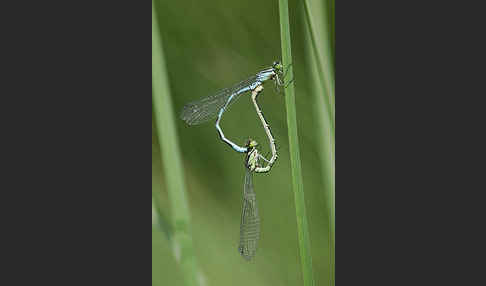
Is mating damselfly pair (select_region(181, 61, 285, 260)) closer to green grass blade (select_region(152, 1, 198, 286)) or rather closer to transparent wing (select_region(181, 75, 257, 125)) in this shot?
transparent wing (select_region(181, 75, 257, 125))

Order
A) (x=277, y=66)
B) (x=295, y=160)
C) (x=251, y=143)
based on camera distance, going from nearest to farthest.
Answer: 1. (x=295, y=160)
2. (x=277, y=66)
3. (x=251, y=143)

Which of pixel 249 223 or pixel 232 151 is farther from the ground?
pixel 232 151

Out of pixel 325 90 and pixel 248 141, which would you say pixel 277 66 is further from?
pixel 248 141

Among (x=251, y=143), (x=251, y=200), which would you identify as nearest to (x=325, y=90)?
(x=251, y=143)

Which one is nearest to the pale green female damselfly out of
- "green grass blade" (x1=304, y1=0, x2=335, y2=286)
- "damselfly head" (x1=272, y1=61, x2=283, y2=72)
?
"damselfly head" (x1=272, y1=61, x2=283, y2=72)

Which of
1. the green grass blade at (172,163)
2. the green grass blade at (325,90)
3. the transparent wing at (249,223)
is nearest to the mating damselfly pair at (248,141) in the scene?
the transparent wing at (249,223)

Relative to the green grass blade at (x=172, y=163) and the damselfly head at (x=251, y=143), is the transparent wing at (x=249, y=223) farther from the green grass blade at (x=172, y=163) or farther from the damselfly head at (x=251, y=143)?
the green grass blade at (x=172, y=163)

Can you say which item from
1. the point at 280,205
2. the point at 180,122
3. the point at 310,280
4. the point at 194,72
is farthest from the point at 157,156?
the point at 310,280
